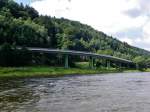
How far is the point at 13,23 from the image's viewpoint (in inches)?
6668

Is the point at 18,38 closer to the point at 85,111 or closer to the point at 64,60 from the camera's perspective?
the point at 64,60

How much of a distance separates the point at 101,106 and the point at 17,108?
28.6 feet

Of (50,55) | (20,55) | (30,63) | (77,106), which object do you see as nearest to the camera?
(77,106)

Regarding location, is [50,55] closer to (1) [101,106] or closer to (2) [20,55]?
(2) [20,55]

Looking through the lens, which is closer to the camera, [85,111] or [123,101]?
[85,111]

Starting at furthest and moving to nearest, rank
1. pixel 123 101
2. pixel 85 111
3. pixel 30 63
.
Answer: pixel 30 63 < pixel 123 101 < pixel 85 111

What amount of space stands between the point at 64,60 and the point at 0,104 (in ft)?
481

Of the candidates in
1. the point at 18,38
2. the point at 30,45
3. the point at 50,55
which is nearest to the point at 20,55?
the point at 18,38

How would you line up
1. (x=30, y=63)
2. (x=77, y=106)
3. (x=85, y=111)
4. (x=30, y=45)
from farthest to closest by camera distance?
(x=30, y=45) → (x=30, y=63) → (x=77, y=106) → (x=85, y=111)

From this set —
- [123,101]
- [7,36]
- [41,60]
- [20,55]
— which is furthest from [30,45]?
[123,101]

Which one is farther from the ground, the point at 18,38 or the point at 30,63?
the point at 18,38

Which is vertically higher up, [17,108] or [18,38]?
[18,38]

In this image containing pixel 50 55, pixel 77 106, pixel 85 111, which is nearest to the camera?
pixel 85 111

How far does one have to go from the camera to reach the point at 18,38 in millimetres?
159375
